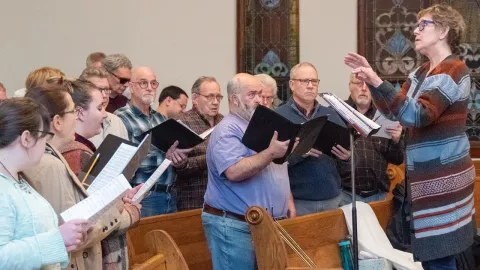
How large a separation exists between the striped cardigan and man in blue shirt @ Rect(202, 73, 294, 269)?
76 centimetres

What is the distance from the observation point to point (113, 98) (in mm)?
5809

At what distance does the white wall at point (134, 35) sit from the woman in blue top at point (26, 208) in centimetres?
499

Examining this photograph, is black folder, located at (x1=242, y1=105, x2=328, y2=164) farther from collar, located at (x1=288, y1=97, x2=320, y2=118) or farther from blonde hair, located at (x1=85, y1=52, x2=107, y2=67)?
blonde hair, located at (x1=85, y1=52, x2=107, y2=67)

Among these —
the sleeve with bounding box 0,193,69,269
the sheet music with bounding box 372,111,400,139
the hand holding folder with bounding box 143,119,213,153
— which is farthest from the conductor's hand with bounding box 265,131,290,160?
the sleeve with bounding box 0,193,69,269

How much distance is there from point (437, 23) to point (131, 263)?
1717mm

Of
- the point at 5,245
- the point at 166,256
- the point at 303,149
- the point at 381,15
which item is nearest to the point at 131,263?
the point at 166,256

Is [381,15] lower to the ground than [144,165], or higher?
higher

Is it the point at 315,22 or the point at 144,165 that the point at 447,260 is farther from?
the point at 315,22

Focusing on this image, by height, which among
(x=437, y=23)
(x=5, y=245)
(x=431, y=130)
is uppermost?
(x=437, y=23)

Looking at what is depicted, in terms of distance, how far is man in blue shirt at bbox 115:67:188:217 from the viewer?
5148 millimetres

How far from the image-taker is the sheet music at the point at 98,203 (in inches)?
105

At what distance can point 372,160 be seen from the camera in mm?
5723

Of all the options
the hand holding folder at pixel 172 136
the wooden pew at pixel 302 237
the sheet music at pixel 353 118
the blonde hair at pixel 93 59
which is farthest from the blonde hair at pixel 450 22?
the blonde hair at pixel 93 59

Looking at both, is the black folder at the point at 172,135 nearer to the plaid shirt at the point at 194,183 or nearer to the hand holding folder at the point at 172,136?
the hand holding folder at the point at 172,136
